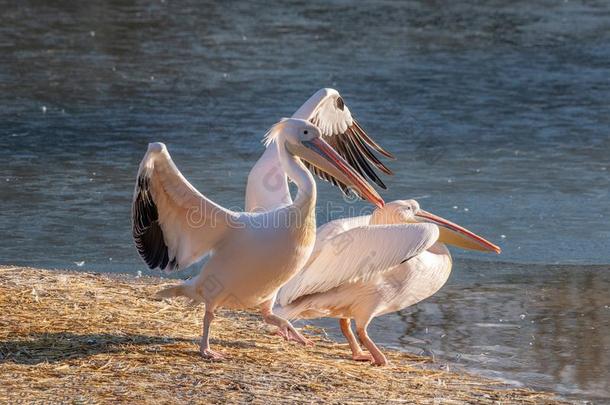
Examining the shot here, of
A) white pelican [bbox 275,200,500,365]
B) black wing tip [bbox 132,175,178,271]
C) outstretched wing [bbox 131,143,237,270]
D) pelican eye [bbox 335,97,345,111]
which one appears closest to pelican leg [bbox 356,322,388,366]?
white pelican [bbox 275,200,500,365]

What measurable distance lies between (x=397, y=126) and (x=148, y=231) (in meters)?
5.04

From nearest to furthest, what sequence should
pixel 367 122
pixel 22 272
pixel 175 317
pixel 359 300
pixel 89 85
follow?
1. pixel 359 300
2. pixel 175 317
3. pixel 22 272
4. pixel 367 122
5. pixel 89 85

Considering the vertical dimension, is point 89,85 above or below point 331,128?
below

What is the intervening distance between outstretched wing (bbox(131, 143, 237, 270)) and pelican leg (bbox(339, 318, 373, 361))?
766mm

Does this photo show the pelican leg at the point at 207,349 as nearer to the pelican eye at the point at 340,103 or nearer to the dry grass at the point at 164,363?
the dry grass at the point at 164,363

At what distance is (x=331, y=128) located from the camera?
6.19m

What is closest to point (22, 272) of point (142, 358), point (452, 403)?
point (142, 358)

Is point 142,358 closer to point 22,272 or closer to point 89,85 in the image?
point 22,272

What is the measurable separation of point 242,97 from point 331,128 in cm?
456

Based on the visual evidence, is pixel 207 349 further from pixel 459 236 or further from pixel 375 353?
pixel 459 236

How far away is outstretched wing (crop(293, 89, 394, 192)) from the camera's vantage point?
238 inches

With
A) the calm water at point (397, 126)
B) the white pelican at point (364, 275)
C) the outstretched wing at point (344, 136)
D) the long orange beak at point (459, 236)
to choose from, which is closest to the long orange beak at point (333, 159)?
the white pelican at point (364, 275)

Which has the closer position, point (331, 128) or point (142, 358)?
point (142, 358)

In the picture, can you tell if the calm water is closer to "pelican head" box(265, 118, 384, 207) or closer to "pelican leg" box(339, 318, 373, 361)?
"pelican leg" box(339, 318, 373, 361)
